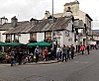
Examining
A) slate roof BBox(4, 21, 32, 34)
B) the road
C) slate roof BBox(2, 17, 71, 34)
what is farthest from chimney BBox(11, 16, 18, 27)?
the road

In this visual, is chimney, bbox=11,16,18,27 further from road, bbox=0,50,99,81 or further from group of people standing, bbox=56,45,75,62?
road, bbox=0,50,99,81

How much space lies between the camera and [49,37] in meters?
47.1

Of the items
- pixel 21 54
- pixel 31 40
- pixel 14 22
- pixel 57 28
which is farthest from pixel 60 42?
pixel 21 54

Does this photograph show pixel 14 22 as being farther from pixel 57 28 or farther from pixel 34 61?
pixel 34 61

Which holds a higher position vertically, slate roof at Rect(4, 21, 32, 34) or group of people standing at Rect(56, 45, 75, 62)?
slate roof at Rect(4, 21, 32, 34)

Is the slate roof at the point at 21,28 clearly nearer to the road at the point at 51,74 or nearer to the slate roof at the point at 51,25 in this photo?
the slate roof at the point at 51,25

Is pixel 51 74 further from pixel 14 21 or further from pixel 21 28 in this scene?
pixel 14 21

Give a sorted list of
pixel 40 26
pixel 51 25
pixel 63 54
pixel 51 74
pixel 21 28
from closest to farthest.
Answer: pixel 51 74
pixel 63 54
pixel 51 25
pixel 40 26
pixel 21 28

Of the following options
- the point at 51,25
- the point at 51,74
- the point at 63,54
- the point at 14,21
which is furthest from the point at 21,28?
the point at 51,74

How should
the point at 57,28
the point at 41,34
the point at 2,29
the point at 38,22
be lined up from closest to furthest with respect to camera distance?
the point at 57,28
the point at 41,34
the point at 38,22
the point at 2,29

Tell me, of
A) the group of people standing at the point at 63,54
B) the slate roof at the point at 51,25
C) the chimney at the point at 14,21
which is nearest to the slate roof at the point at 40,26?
the slate roof at the point at 51,25

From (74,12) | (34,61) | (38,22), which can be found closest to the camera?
(34,61)

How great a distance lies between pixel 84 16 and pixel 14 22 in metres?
26.7

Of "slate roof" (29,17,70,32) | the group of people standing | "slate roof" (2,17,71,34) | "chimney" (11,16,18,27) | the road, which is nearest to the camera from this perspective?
the road
